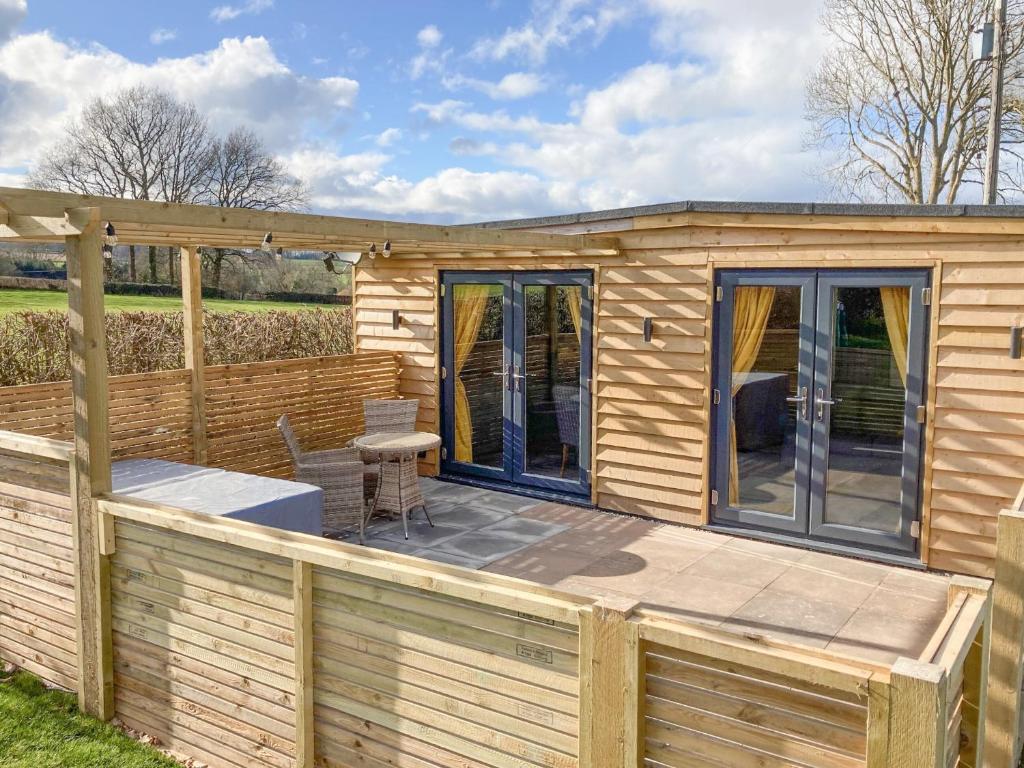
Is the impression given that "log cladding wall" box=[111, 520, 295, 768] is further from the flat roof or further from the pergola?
the flat roof

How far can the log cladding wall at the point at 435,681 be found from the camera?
271 centimetres

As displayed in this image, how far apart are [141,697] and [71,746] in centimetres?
33

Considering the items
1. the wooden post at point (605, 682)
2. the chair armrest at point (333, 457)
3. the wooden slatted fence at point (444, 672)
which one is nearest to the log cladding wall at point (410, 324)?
the chair armrest at point (333, 457)

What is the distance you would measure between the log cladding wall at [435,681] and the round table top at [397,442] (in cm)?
345

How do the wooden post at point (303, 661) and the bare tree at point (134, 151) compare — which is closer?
the wooden post at point (303, 661)

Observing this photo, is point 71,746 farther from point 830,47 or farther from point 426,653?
point 830,47

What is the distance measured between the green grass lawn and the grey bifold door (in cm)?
456

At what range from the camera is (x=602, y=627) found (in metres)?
2.55

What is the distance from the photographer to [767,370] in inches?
256

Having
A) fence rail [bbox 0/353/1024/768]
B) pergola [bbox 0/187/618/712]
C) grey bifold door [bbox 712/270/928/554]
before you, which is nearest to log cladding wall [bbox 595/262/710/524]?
grey bifold door [bbox 712/270/928/554]

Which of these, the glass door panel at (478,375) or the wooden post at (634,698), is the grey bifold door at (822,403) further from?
the wooden post at (634,698)

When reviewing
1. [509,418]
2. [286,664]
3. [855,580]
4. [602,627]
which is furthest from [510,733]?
[509,418]

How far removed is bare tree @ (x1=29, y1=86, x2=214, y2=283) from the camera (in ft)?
88.1

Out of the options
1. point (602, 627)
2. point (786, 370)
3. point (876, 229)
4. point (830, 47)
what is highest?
point (830, 47)
